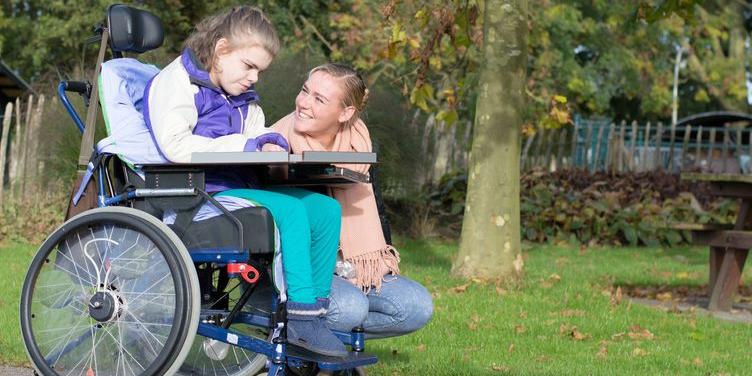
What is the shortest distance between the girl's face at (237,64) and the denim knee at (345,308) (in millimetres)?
786

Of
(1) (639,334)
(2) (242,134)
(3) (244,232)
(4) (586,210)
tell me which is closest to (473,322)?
(1) (639,334)

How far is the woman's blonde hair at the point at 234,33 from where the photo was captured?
13.0 feet

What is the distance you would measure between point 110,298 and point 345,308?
2.64ft

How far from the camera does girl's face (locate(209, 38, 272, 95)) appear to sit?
13.1 feet

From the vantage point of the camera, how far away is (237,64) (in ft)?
13.1

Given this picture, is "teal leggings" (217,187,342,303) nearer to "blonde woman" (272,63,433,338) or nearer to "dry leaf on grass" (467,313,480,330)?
"blonde woman" (272,63,433,338)

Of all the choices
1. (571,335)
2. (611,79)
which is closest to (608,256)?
(571,335)

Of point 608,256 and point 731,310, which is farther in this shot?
point 608,256

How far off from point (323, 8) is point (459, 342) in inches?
683

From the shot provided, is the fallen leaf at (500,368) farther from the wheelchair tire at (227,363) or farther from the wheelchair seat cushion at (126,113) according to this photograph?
the wheelchair seat cushion at (126,113)

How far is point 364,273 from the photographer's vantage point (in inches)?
166

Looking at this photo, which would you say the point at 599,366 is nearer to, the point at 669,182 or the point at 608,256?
the point at 608,256

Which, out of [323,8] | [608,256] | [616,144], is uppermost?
[323,8]

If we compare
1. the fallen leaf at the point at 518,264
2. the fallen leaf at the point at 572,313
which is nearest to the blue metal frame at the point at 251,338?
the fallen leaf at the point at 572,313
